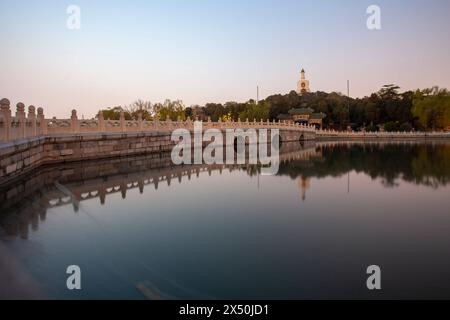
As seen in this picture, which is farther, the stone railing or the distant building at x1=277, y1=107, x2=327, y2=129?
the distant building at x1=277, y1=107, x2=327, y2=129

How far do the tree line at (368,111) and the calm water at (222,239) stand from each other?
121 ft

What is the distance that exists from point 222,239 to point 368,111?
53.5 meters

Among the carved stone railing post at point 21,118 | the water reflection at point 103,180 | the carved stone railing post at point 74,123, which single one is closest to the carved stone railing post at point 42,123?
the carved stone railing post at point 74,123

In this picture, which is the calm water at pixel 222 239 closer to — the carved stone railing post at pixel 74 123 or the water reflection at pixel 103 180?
the water reflection at pixel 103 180

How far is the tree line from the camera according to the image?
48.0 m

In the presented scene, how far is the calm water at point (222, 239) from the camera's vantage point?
373 centimetres

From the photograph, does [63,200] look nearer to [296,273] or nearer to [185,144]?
[296,273]

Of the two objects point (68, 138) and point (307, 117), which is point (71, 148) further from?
point (307, 117)

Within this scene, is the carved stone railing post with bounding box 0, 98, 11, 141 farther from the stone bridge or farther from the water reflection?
the water reflection

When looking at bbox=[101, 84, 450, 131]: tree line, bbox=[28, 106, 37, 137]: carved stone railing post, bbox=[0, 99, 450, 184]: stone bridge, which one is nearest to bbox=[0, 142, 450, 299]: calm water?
bbox=[0, 99, 450, 184]: stone bridge

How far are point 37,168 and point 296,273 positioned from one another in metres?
10.2

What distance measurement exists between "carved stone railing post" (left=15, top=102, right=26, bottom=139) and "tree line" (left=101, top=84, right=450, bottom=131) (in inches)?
1346

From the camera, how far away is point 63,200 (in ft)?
25.6

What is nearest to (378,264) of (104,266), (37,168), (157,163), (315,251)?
(315,251)
